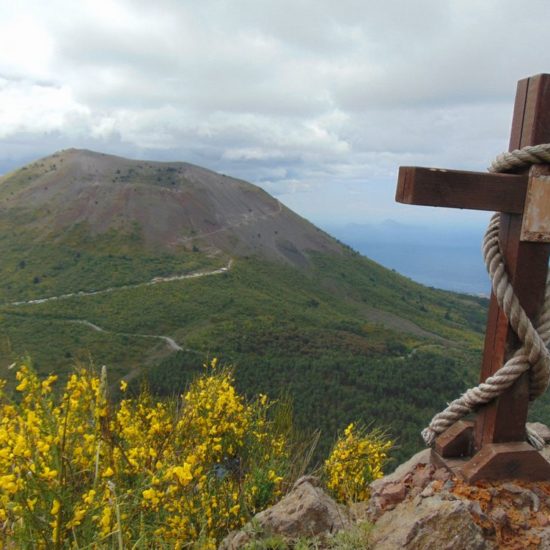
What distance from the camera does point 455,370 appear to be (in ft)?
177

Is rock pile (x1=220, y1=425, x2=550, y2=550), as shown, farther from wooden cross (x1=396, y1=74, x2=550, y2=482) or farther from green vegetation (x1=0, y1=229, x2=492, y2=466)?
green vegetation (x1=0, y1=229, x2=492, y2=466)

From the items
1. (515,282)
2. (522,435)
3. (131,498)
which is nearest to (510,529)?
(522,435)

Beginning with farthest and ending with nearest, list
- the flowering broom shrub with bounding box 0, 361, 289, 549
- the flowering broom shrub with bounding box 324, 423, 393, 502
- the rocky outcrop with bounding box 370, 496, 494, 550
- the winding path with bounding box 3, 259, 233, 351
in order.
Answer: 1. the winding path with bounding box 3, 259, 233, 351
2. the flowering broom shrub with bounding box 324, 423, 393, 502
3. the rocky outcrop with bounding box 370, 496, 494, 550
4. the flowering broom shrub with bounding box 0, 361, 289, 549

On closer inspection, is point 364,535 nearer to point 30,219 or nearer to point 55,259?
point 55,259

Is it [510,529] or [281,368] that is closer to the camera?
[510,529]

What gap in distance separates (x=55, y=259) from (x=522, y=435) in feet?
265

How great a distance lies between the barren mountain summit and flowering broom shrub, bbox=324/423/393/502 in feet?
264

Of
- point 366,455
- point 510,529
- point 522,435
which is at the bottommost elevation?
point 366,455

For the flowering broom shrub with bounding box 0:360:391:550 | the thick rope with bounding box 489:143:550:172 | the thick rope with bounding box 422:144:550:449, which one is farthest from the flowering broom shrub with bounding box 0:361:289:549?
the thick rope with bounding box 489:143:550:172

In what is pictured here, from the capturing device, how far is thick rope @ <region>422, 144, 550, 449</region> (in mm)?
3574

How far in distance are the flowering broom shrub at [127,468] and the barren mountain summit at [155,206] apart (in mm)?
80969

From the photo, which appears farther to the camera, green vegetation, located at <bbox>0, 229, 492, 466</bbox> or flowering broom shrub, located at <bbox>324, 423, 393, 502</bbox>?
green vegetation, located at <bbox>0, 229, 492, 466</bbox>

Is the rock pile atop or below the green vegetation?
atop

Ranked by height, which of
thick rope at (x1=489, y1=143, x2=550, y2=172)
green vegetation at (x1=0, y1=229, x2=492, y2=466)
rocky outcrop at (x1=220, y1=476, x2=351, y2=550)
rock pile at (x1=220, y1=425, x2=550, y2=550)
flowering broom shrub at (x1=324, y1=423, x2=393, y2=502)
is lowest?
green vegetation at (x1=0, y1=229, x2=492, y2=466)
